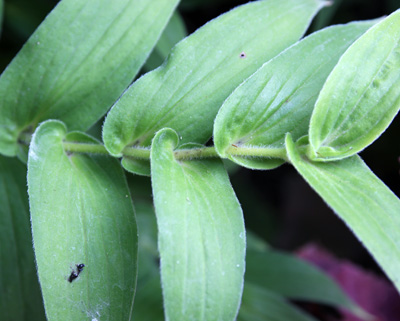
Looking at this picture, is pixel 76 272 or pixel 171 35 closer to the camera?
pixel 76 272

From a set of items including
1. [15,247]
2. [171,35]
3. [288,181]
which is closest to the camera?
[15,247]

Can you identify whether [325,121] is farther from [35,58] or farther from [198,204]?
[35,58]

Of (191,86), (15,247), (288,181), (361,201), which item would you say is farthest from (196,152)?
(288,181)

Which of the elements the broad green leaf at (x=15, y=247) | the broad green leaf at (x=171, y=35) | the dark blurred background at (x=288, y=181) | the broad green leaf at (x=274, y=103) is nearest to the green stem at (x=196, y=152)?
the broad green leaf at (x=274, y=103)

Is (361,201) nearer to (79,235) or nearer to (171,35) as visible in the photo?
(79,235)

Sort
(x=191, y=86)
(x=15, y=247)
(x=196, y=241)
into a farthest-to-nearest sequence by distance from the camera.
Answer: (x=15, y=247), (x=191, y=86), (x=196, y=241)

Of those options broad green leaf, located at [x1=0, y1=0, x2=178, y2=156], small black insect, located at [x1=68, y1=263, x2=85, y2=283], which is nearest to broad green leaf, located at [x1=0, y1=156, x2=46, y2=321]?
broad green leaf, located at [x1=0, y1=0, x2=178, y2=156]

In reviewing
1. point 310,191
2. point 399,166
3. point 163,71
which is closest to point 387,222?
point 163,71
